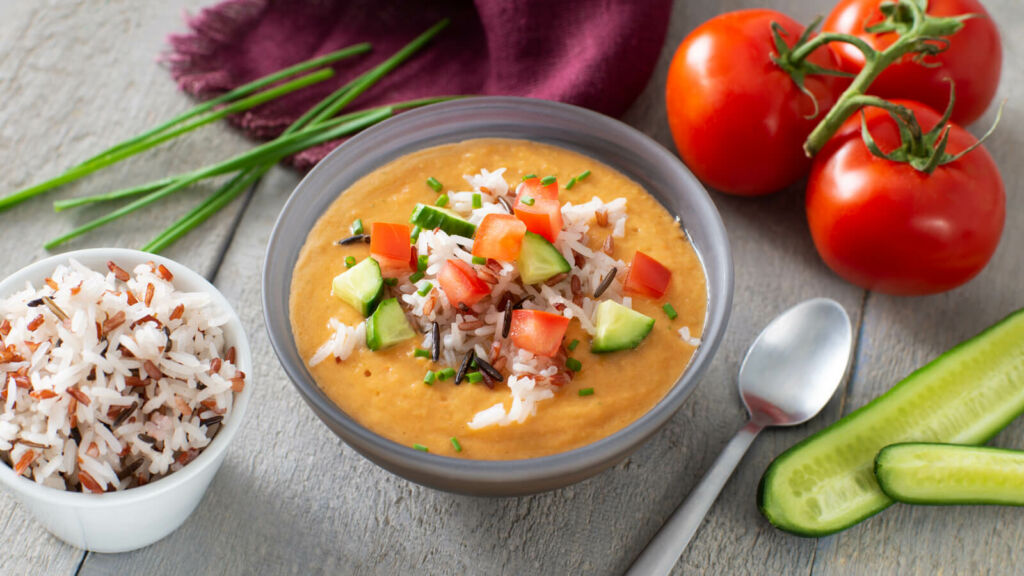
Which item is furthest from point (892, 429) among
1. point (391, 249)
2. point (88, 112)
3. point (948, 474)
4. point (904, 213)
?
point (88, 112)

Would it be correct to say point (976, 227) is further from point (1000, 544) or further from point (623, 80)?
point (623, 80)

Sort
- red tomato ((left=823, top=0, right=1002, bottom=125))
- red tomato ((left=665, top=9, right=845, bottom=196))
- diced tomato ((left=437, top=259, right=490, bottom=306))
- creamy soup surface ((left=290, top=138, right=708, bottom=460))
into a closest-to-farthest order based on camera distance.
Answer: creamy soup surface ((left=290, top=138, right=708, bottom=460)) < diced tomato ((left=437, top=259, right=490, bottom=306)) < red tomato ((left=665, top=9, right=845, bottom=196)) < red tomato ((left=823, top=0, right=1002, bottom=125))

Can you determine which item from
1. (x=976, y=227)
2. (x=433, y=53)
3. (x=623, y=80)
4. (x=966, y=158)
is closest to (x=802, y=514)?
(x=976, y=227)

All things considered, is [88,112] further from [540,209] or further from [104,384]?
[540,209]

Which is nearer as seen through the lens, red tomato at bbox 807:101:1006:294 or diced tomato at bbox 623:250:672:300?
diced tomato at bbox 623:250:672:300

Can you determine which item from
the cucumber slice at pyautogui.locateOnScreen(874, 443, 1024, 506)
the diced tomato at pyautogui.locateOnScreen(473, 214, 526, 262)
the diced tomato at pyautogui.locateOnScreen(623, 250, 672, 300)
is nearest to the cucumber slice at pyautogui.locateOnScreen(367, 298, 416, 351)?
the diced tomato at pyautogui.locateOnScreen(473, 214, 526, 262)

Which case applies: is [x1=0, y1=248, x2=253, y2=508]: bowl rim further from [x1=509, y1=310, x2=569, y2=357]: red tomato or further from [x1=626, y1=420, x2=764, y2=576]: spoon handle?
Answer: [x1=626, y1=420, x2=764, y2=576]: spoon handle

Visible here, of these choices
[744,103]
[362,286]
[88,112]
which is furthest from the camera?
[88,112]

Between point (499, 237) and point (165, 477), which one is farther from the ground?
point (499, 237)
